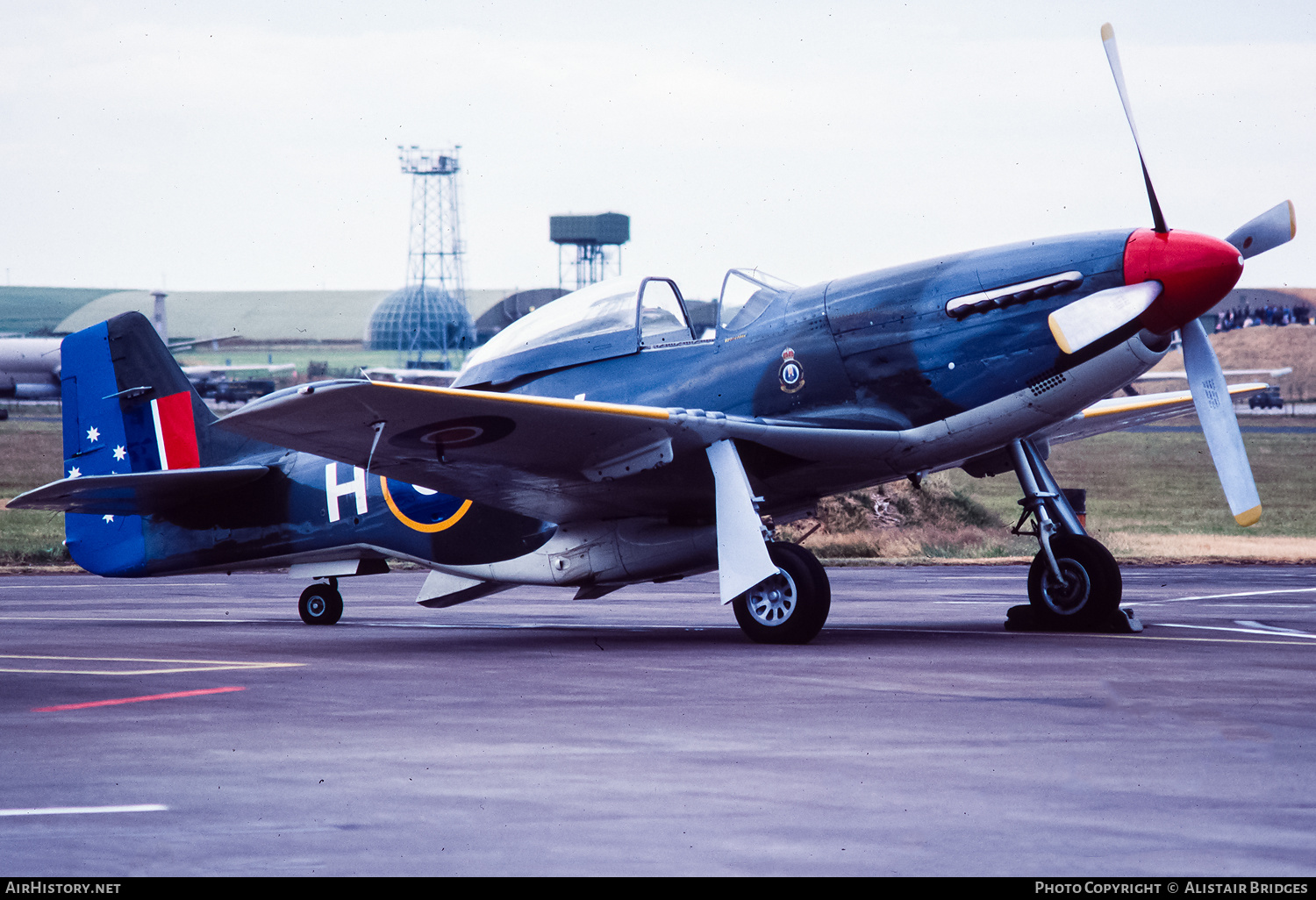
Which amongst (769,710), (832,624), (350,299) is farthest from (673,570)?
(350,299)

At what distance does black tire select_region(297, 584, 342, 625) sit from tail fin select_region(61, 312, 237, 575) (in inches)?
69.6

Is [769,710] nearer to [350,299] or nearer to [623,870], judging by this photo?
[623,870]

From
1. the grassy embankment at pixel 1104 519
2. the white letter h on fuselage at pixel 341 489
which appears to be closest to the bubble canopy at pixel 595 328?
the white letter h on fuselage at pixel 341 489

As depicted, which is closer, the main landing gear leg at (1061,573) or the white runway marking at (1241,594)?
the main landing gear leg at (1061,573)

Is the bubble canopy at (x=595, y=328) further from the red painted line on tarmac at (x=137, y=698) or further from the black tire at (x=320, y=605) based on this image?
the red painted line on tarmac at (x=137, y=698)

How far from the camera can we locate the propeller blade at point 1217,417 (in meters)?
11.1

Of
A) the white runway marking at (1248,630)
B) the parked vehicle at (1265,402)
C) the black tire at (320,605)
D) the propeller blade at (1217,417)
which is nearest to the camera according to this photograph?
the propeller blade at (1217,417)

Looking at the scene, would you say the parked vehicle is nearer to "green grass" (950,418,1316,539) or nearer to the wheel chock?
"green grass" (950,418,1316,539)

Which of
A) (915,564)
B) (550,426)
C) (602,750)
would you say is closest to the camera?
(602,750)

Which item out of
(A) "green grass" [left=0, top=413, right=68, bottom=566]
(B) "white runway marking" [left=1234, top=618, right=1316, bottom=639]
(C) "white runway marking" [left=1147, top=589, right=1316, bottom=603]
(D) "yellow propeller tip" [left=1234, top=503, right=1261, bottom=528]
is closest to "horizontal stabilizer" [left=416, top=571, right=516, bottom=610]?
(D) "yellow propeller tip" [left=1234, top=503, right=1261, bottom=528]

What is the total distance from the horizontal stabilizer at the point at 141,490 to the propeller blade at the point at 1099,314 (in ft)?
25.3

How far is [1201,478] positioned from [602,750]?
128 feet
